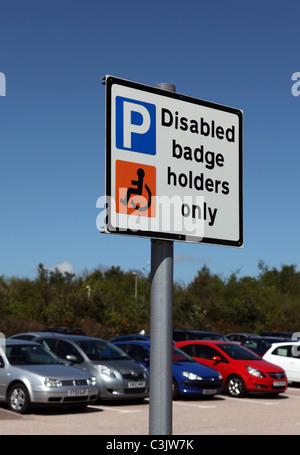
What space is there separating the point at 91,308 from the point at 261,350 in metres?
17.5

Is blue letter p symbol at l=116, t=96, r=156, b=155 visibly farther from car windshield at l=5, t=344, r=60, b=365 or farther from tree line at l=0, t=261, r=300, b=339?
tree line at l=0, t=261, r=300, b=339

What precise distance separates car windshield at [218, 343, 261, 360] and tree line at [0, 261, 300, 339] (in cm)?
1669

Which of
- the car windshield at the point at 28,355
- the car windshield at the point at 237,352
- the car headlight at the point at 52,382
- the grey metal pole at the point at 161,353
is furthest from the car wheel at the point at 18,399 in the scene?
the grey metal pole at the point at 161,353

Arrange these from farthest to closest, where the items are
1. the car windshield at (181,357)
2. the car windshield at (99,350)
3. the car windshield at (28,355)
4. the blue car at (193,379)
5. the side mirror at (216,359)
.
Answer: the side mirror at (216,359), the car windshield at (181,357), the blue car at (193,379), the car windshield at (99,350), the car windshield at (28,355)

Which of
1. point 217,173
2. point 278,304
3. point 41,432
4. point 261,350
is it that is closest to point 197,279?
point 278,304

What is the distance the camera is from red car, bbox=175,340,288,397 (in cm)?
2017

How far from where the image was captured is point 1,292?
50.3 metres

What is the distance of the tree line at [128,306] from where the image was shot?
1614 inches

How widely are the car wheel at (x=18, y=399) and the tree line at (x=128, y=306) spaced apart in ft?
70.7

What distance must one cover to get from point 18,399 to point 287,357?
12.8 m

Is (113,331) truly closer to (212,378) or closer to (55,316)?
(55,316)
